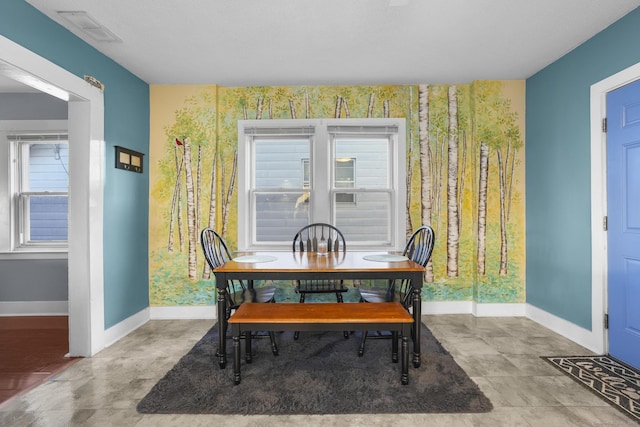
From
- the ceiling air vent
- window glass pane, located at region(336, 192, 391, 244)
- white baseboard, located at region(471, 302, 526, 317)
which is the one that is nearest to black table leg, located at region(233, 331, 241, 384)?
window glass pane, located at region(336, 192, 391, 244)

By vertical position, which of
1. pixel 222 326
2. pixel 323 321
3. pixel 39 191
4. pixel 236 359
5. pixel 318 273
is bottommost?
pixel 236 359

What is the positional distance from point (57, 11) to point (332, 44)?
6.73ft

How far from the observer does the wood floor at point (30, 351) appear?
2.32 metres

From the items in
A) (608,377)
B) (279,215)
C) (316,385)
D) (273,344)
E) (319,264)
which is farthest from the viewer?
(279,215)

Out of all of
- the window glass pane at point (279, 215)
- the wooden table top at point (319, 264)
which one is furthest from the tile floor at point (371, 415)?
the window glass pane at point (279, 215)

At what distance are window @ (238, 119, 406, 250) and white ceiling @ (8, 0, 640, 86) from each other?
723mm

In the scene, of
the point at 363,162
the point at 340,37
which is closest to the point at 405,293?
the point at 363,162

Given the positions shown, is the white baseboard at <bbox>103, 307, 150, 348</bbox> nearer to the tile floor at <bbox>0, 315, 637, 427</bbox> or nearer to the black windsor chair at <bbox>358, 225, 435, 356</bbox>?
the tile floor at <bbox>0, 315, 637, 427</bbox>

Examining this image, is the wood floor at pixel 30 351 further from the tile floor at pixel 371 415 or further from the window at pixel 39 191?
the window at pixel 39 191

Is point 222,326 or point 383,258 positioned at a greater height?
point 383,258

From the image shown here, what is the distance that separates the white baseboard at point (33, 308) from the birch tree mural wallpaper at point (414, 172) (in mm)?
1196

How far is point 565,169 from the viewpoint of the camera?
3115 millimetres

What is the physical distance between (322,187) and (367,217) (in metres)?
0.65

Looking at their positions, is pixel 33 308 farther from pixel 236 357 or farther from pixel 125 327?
pixel 236 357
